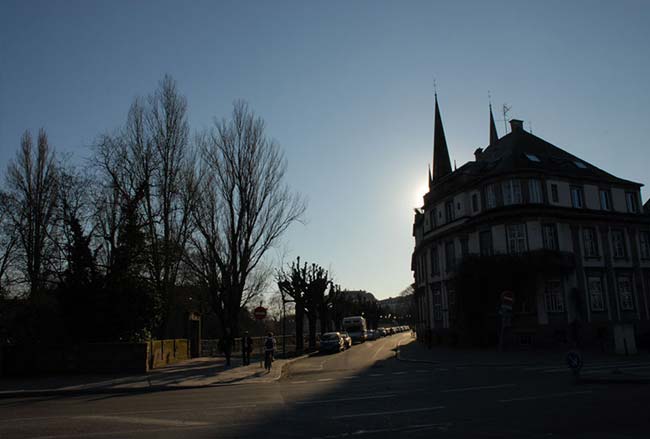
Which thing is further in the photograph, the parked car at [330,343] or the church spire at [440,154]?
the church spire at [440,154]

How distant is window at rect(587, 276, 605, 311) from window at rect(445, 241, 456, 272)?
9706mm

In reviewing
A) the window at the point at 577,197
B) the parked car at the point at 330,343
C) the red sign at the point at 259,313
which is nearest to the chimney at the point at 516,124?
the window at the point at 577,197

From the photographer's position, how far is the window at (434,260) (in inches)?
1743

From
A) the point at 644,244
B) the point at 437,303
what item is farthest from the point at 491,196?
the point at 644,244

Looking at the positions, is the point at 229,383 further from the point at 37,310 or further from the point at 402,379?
the point at 37,310

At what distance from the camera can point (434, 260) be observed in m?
45.2

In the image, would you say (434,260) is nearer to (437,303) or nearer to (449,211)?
(437,303)

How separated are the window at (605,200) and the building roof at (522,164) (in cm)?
79

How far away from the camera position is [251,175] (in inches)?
1173

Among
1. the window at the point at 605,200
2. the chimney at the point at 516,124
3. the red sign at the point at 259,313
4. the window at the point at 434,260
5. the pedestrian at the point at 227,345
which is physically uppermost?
the chimney at the point at 516,124

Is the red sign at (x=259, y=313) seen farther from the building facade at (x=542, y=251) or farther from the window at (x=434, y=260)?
the window at (x=434, y=260)

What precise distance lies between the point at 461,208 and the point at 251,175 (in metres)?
18.7

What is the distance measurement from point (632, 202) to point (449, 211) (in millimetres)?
14347

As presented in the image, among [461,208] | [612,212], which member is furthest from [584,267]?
[461,208]
